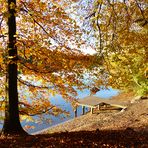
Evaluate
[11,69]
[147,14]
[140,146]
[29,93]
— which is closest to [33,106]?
[29,93]

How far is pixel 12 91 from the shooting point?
13.8 m

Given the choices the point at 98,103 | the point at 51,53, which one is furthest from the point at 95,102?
the point at 51,53

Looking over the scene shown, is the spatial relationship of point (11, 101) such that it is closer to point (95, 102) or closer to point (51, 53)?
point (51, 53)

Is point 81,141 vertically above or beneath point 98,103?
beneath

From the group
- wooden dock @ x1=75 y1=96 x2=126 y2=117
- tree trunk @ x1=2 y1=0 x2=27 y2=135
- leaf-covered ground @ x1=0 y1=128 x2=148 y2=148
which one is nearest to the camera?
leaf-covered ground @ x1=0 y1=128 x2=148 y2=148

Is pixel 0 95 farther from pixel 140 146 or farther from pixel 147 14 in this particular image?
pixel 140 146

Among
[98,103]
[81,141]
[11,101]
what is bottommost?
[81,141]

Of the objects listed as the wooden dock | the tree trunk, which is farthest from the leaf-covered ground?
the wooden dock

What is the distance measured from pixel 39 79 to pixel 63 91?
4.94 feet

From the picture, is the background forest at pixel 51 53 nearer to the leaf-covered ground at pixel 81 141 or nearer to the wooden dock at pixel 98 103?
the leaf-covered ground at pixel 81 141

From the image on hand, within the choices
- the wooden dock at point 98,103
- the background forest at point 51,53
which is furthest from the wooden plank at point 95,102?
the background forest at point 51,53

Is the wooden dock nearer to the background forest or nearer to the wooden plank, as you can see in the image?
Result: the wooden plank

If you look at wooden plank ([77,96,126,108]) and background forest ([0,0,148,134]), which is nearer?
background forest ([0,0,148,134])

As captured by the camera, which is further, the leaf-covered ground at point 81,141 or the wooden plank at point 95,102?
the wooden plank at point 95,102
